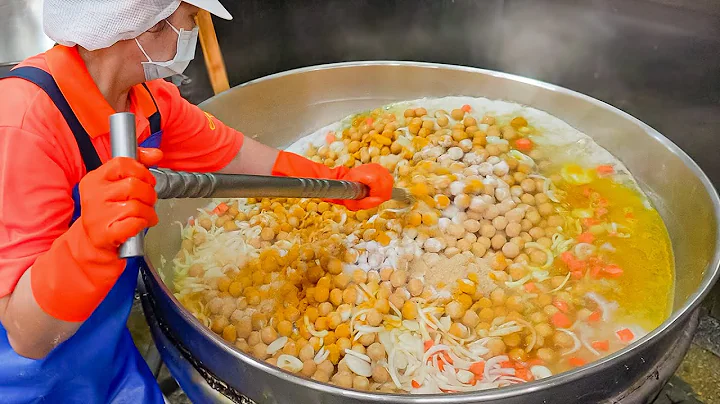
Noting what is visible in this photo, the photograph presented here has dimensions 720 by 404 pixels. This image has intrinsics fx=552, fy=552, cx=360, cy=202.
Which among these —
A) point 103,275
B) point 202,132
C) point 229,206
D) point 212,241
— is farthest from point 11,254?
point 229,206

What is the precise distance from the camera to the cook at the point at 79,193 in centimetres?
92

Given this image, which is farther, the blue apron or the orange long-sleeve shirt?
the blue apron

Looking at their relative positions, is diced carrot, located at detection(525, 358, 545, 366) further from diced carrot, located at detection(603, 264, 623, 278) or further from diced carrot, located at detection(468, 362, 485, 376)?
diced carrot, located at detection(603, 264, 623, 278)

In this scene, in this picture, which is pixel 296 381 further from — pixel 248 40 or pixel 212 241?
pixel 248 40

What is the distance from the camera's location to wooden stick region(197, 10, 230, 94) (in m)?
1.76

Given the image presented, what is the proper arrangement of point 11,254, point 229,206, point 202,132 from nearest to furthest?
point 11,254 → point 202,132 → point 229,206

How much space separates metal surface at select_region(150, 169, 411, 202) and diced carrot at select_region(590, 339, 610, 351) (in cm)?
77

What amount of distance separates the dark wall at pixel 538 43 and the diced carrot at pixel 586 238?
86 cm

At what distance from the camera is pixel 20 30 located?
225cm

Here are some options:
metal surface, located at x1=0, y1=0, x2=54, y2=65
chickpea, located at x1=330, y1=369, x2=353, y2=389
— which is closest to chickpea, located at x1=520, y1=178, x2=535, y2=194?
chickpea, located at x1=330, y1=369, x2=353, y2=389

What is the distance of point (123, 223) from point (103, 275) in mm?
147

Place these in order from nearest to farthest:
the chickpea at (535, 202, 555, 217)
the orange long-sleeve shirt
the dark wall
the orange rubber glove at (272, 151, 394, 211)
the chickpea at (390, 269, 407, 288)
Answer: the orange long-sleeve shirt < the chickpea at (390, 269, 407, 288) < the orange rubber glove at (272, 151, 394, 211) < the chickpea at (535, 202, 555, 217) < the dark wall

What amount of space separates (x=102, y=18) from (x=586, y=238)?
56.9 inches

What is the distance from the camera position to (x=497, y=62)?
283 cm
